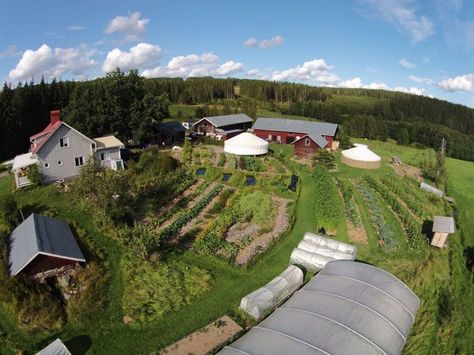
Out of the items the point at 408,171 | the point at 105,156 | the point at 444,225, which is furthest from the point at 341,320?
the point at 408,171

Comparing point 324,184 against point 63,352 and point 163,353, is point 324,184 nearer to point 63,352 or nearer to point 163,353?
point 163,353

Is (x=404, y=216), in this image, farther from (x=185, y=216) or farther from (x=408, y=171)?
(x=408, y=171)

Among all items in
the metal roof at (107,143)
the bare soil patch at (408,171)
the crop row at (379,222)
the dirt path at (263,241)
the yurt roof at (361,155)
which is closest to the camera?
the dirt path at (263,241)

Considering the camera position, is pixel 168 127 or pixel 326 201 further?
pixel 168 127

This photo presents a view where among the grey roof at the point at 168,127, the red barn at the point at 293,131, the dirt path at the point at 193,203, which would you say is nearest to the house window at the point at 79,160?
the dirt path at the point at 193,203

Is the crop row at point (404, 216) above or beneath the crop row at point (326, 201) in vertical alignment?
beneath

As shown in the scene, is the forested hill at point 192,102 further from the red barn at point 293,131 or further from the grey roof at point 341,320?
the grey roof at point 341,320

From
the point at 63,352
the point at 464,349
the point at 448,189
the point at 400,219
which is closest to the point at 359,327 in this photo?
the point at 464,349
